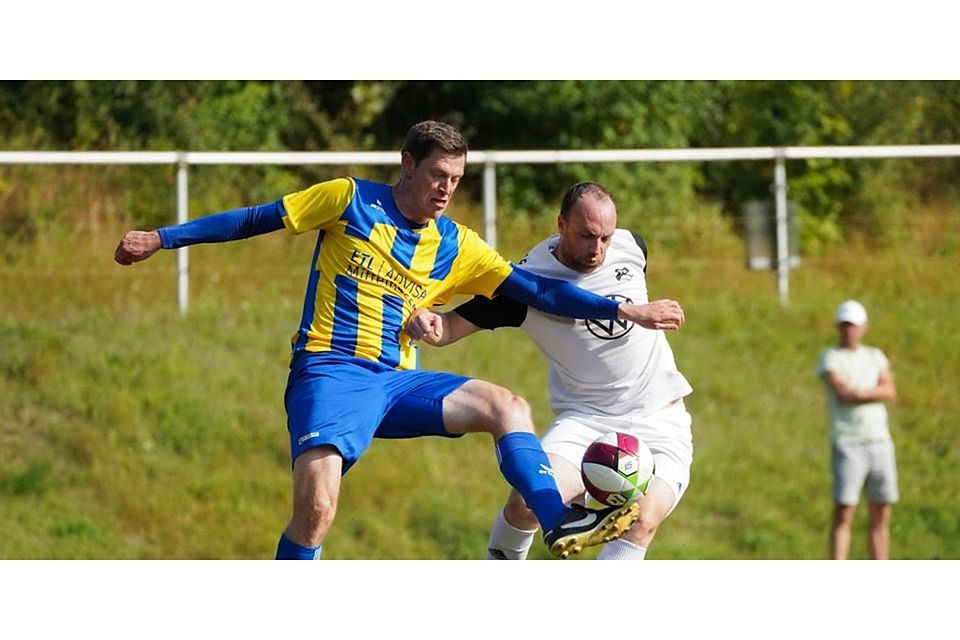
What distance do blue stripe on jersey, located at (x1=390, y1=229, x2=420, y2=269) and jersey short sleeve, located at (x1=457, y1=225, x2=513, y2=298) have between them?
249 millimetres

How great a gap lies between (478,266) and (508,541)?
4.94 feet

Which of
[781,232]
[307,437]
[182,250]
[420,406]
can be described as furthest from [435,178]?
[781,232]

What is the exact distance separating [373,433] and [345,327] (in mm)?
498

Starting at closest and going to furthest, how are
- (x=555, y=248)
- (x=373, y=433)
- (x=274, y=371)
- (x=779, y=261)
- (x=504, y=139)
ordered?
(x=373, y=433) → (x=555, y=248) → (x=274, y=371) → (x=779, y=261) → (x=504, y=139)

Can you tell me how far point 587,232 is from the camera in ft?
21.3

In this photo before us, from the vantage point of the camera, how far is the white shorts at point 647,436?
22.2 feet

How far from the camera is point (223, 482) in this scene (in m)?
12.5

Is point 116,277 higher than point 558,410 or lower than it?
higher

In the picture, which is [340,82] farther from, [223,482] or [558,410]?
[558,410]

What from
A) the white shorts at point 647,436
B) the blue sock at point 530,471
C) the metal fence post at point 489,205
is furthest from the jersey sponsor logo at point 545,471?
the metal fence post at point 489,205

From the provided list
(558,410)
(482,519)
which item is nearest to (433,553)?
(482,519)

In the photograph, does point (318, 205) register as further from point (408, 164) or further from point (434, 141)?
point (434, 141)

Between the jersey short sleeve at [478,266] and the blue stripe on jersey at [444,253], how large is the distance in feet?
0.13

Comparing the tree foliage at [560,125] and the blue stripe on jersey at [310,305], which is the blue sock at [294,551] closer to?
the blue stripe on jersey at [310,305]
